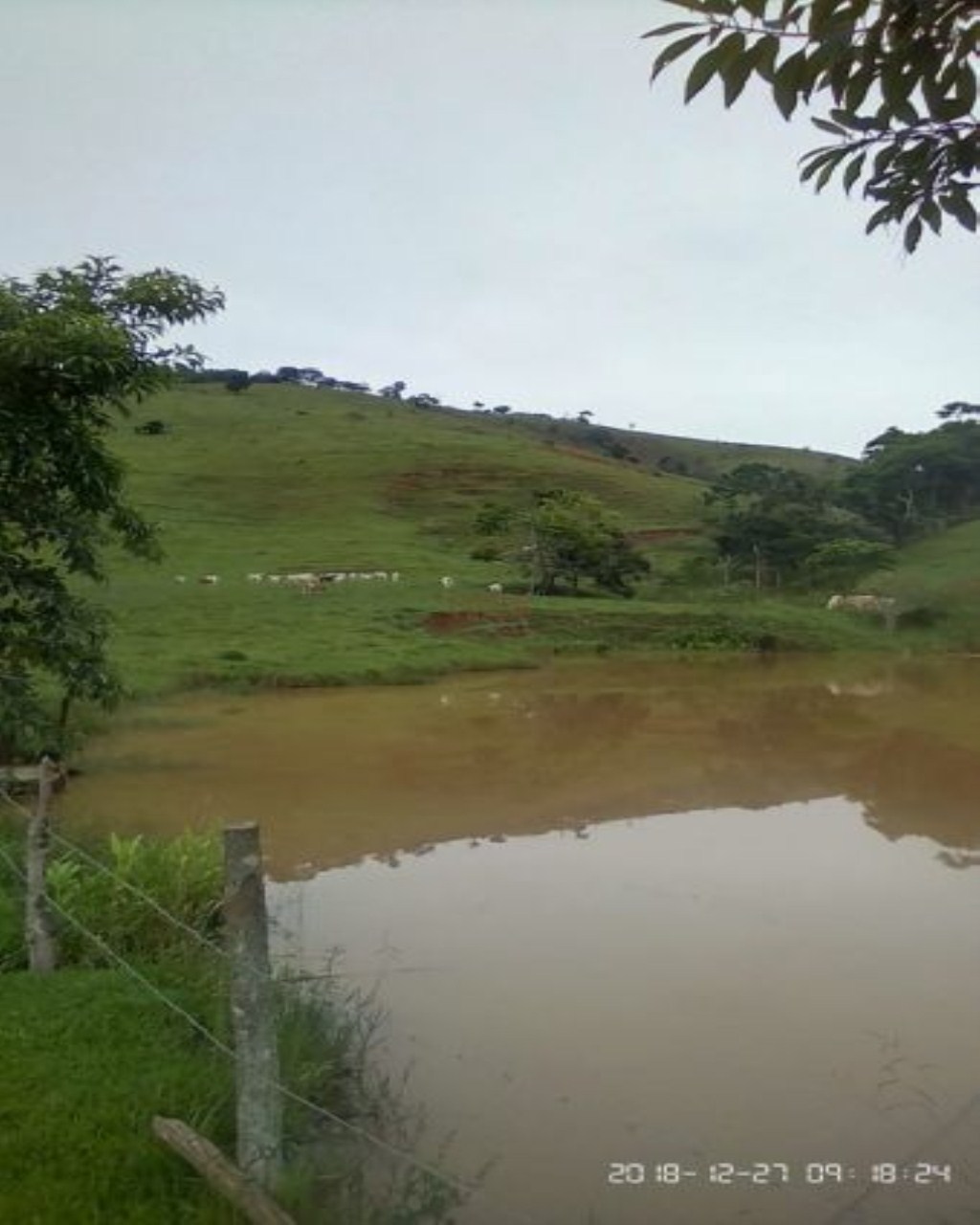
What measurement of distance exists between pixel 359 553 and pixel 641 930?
34.4 meters

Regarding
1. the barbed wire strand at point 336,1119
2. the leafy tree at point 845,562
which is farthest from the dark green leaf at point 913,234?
the leafy tree at point 845,562

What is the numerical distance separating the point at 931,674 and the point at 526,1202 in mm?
23412

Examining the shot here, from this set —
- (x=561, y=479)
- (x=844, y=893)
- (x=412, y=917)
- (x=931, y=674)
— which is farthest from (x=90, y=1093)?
(x=561, y=479)

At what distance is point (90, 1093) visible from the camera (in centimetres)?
419

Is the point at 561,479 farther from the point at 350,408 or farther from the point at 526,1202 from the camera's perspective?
the point at 526,1202

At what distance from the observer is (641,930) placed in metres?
7.53

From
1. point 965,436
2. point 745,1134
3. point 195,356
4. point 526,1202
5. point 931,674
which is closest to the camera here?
point 526,1202

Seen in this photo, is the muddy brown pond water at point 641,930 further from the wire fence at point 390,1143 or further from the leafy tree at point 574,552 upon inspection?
the leafy tree at point 574,552

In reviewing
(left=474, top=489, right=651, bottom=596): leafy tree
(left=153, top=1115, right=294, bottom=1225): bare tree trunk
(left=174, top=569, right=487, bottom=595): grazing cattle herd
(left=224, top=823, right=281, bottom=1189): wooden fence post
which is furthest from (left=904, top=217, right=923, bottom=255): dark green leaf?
(left=474, top=489, right=651, bottom=596): leafy tree

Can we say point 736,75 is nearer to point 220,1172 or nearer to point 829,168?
point 829,168

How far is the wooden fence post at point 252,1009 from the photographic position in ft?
11.5
